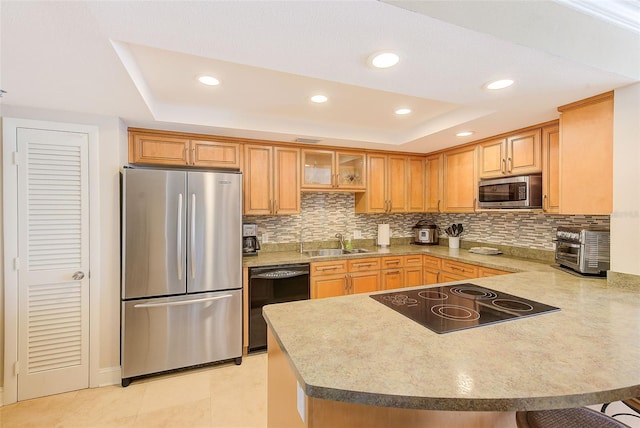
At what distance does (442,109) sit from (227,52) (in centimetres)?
204

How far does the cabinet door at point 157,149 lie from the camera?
2.65 meters

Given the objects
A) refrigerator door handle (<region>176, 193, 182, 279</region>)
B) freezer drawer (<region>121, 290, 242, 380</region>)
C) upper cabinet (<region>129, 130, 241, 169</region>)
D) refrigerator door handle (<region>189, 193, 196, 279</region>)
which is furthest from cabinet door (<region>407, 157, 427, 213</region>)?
refrigerator door handle (<region>176, 193, 182, 279</region>)

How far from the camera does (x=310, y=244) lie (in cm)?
370

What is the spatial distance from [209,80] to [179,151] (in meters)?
1.03

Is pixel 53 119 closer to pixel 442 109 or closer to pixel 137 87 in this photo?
pixel 137 87

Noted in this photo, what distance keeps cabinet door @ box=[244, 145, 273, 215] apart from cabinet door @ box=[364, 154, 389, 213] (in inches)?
50.4

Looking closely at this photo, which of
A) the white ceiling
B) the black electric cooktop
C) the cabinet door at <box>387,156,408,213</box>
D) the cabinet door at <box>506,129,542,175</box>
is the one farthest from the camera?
the cabinet door at <box>387,156,408,213</box>

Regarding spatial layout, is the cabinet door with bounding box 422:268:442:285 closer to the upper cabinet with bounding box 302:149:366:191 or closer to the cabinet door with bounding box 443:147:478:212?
the cabinet door with bounding box 443:147:478:212

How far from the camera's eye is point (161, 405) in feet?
6.94

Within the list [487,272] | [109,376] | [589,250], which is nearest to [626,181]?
[589,250]

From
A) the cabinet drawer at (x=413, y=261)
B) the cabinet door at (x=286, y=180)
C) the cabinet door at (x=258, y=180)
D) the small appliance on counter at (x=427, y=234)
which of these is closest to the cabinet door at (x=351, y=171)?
the cabinet door at (x=286, y=180)

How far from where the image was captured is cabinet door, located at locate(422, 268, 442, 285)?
11.0 feet

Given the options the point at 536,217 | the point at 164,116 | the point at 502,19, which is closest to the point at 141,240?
the point at 164,116

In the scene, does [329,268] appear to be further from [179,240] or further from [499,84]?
[499,84]
